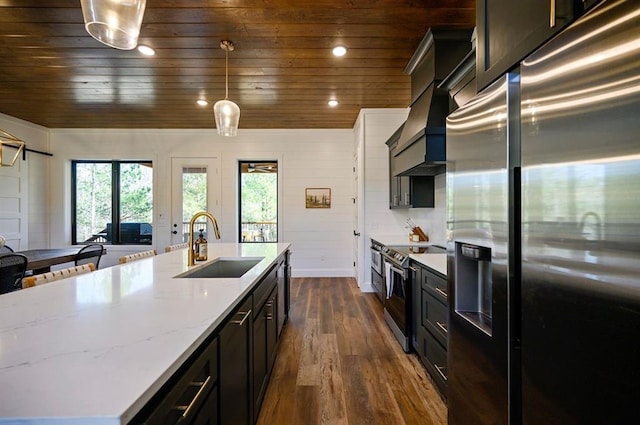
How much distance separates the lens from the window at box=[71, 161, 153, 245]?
18.8 feet

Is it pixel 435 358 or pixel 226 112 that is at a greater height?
pixel 226 112

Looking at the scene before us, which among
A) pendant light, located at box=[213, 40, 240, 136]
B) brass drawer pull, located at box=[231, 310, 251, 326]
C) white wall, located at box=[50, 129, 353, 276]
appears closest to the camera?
brass drawer pull, located at box=[231, 310, 251, 326]

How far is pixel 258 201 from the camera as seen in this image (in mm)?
5961

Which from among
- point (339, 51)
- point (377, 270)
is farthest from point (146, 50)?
point (377, 270)

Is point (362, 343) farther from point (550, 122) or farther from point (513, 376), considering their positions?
point (550, 122)

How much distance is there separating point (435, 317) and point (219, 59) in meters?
3.31

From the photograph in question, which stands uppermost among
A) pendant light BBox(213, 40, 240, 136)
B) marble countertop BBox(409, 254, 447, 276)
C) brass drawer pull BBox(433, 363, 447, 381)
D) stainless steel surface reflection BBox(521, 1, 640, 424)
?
pendant light BBox(213, 40, 240, 136)

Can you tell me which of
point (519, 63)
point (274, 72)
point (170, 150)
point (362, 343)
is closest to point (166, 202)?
point (170, 150)

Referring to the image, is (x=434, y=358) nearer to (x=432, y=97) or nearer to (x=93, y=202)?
(x=432, y=97)

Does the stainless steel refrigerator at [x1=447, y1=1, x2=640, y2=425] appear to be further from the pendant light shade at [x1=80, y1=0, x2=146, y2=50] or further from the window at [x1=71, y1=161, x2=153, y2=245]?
the window at [x1=71, y1=161, x2=153, y2=245]

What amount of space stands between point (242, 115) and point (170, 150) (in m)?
1.91

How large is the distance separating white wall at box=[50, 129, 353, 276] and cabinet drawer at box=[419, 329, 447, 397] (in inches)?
136

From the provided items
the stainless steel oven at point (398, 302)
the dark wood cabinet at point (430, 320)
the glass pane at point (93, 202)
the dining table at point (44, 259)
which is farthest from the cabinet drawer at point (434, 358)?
the glass pane at point (93, 202)

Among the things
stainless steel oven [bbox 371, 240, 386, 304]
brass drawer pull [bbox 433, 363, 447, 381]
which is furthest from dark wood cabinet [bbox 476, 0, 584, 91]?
stainless steel oven [bbox 371, 240, 386, 304]
